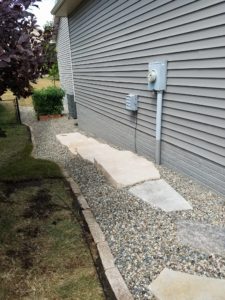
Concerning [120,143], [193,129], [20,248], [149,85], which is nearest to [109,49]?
[120,143]

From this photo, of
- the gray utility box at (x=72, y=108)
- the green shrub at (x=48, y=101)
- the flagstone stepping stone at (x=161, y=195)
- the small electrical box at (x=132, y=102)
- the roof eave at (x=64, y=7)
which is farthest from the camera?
the green shrub at (x=48, y=101)

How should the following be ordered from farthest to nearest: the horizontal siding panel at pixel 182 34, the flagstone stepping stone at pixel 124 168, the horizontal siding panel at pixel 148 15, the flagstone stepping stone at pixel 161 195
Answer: the flagstone stepping stone at pixel 124 168
the horizontal siding panel at pixel 148 15
the flagstone stepping stone at pixel 161 195
the horizontal siding panel at pixel 182 34

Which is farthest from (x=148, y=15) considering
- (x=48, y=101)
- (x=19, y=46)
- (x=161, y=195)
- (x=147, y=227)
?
(x=48, y=101)

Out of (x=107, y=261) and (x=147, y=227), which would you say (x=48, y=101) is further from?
(x=107, y=261)

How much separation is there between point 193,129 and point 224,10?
1447 millimetres

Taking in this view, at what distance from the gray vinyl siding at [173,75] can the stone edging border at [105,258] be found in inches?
60.6

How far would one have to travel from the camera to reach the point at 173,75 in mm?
4254

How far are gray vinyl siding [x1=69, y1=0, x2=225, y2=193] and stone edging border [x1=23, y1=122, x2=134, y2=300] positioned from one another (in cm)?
154

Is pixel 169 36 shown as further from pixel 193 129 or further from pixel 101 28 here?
pixel 101 28

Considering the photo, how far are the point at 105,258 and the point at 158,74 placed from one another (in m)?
2.80

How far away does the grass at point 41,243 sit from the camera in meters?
2.46

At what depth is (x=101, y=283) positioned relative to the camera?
2.48 m

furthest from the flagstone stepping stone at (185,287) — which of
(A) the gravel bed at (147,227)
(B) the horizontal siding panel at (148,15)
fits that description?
(B) the horizontal siding panel at (148,15)

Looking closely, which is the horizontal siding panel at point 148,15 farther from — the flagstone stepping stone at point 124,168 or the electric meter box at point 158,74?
the flagstone stepping stone at point 124,168
